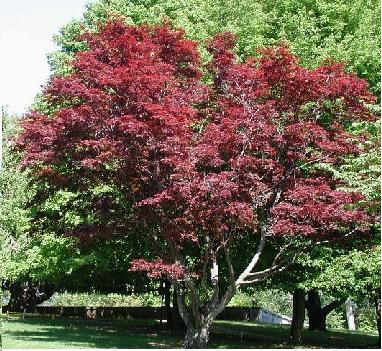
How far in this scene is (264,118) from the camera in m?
13.8

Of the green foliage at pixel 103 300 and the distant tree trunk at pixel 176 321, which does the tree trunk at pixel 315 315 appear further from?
the green foliage at pixel 103 300

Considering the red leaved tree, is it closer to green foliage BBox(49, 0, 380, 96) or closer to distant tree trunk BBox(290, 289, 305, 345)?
green foliage BBox(49, 0, 380, 96)

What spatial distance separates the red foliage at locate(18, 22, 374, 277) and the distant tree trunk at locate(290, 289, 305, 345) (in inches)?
203

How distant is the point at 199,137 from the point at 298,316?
8.20m

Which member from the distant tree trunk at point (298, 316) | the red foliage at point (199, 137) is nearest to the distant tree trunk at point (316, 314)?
the distant tree trunk at point (298, 316)

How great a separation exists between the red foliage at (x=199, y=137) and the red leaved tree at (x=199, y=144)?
35 millimetres

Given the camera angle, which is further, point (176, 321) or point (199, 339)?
point (176, 321)

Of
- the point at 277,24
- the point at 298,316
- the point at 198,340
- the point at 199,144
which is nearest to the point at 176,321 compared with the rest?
the point at 298,316

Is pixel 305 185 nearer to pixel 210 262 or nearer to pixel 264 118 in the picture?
pixel 264 118

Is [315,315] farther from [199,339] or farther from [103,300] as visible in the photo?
[103,300]

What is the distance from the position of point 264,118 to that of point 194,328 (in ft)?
19.7

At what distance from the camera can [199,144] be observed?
13156 millimetres

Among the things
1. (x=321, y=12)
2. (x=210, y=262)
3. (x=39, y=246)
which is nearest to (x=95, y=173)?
(x=210, y=262)

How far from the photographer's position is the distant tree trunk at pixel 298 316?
1811 cm
